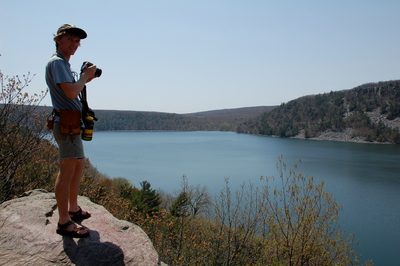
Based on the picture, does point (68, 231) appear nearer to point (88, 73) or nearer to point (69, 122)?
point (69, 122)

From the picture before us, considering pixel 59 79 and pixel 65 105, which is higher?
pixel 59 79

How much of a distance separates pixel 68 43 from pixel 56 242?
205 cm

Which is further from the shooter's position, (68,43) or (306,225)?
(306,225)

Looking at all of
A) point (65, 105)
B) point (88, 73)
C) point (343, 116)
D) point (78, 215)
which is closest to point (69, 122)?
point (65, 105)

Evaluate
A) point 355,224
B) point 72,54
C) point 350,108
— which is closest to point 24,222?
point 72,54

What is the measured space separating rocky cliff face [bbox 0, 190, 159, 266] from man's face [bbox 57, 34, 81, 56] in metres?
1.89

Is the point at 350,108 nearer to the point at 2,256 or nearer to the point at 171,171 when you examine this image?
the point at 171,171

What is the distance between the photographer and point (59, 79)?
3953 mm

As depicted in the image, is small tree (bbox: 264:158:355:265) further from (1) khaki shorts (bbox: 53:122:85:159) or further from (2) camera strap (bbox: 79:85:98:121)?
(1) khaki shorts (bbox: 53:122:85:159)

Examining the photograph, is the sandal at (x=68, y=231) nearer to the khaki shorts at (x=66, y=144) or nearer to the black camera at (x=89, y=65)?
the khaki shorts at (x=66, y=144)

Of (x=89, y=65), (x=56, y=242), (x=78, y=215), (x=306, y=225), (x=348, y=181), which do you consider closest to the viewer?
(x=56, y=242)

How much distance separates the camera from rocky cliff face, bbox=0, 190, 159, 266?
12.9 ft

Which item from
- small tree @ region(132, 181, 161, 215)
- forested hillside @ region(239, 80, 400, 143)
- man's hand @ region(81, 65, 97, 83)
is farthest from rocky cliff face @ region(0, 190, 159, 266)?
forested hillside @ region(239, 80, 400, 143)

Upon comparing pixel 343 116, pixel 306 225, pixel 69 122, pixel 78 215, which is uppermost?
pixel 343 116
